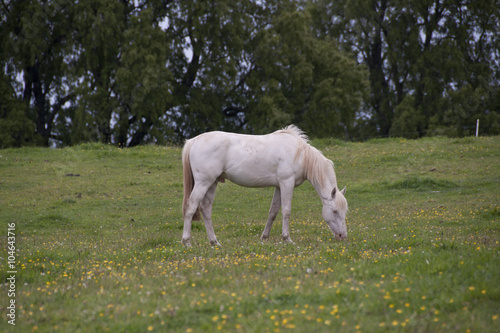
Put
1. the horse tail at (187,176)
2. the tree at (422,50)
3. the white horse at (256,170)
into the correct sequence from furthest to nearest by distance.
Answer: the tree at (422,50) → the horse tail at (187,176) → the white horse at (256,170)

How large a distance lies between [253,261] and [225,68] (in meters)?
30.1

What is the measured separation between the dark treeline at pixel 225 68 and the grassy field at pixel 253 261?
16.1m

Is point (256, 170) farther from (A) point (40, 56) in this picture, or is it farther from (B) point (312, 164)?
(A) point (40, 56)

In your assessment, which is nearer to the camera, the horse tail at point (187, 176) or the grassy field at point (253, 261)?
the grassy field at point (253, 261)

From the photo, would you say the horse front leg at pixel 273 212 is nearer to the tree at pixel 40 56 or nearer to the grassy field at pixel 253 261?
the grassy field at pixel 253 261

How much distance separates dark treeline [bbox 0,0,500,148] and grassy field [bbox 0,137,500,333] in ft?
52.7

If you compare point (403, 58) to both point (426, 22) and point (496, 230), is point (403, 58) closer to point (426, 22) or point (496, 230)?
point (426, 22)

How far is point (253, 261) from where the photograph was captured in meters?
7.42

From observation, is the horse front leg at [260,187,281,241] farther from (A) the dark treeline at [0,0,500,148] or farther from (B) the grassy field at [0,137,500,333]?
(A) the dark treeline at [0,0,500,148]

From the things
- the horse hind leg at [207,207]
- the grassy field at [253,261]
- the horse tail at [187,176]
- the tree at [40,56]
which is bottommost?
the grassy field at [253,261]

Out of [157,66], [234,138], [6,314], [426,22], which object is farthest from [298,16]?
[6,314]

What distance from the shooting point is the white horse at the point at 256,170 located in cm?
1004

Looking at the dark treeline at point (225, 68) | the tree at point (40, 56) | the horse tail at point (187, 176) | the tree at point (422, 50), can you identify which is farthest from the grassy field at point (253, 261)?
the tree at point (422, 50)

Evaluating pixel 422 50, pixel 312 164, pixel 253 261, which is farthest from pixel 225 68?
pixel 253 261
